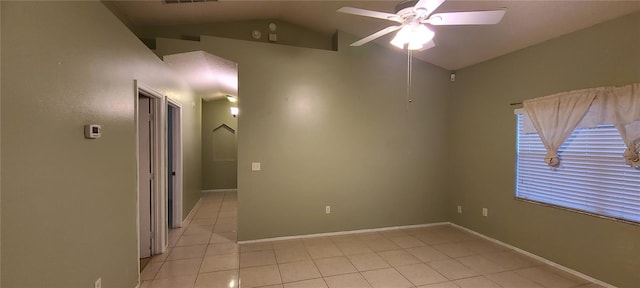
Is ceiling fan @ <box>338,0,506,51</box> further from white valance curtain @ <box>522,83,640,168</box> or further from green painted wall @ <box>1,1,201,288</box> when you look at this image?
green painted wall @ <box>1,1,201,288</box>

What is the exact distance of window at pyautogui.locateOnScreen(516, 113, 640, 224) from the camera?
8.00 ft

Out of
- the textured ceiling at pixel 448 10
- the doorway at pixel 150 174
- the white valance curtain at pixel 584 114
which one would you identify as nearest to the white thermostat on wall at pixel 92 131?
the doorway at pixel 150 174

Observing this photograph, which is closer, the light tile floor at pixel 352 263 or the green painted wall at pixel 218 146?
the light tile floor at pixel 352 263

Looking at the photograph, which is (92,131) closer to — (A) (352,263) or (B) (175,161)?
(B) (175,161)

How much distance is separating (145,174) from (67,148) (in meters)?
1.75

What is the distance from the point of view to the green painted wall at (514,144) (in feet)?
8.04

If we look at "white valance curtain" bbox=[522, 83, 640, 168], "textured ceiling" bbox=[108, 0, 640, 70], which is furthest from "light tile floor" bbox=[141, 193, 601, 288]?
"textured ceiling" bbox=[108, 0, 640, 70]

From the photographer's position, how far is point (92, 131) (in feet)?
5.81

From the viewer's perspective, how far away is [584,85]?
2.70m

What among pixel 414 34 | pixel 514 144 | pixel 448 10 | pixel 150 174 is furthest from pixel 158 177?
pixel 514 144

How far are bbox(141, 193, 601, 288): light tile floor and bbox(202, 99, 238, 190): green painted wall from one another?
341 centimetres

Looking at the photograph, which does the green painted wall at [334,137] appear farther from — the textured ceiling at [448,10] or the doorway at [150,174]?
the doorway at [150,174]

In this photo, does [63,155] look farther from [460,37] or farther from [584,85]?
[584,85]

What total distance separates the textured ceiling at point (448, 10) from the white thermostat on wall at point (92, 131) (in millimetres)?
1895
